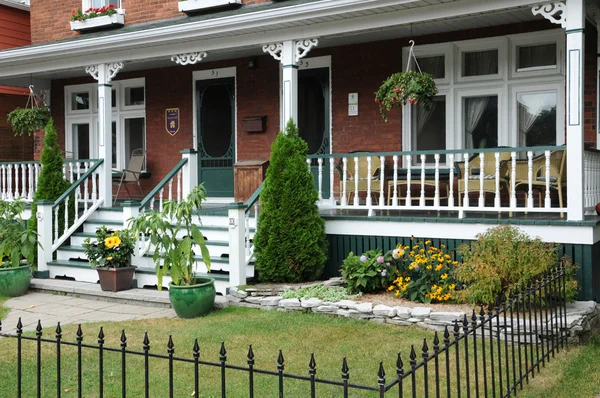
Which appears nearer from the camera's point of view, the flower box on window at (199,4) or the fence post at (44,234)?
the fence post at (44,234)

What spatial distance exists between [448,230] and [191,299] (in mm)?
3244

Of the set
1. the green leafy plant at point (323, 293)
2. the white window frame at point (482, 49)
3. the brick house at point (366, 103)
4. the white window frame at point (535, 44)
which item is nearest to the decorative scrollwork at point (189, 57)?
the brick house at point (366, 103)

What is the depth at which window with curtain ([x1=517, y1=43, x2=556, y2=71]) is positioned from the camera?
9.67m

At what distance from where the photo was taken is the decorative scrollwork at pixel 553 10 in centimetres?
758

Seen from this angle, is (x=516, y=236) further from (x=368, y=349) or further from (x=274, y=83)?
(x=274, y=83)

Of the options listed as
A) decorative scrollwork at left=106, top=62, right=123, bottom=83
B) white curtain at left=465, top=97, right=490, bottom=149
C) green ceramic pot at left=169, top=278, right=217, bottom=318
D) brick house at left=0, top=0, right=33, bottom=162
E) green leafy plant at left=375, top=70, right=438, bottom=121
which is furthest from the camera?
brick house at left=0, top=0, right=33, bottom=162

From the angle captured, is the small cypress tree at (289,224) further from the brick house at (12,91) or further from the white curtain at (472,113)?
the brick house at (12,91)

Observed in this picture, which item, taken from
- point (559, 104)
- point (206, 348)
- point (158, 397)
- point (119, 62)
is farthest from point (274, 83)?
point (158, 397)

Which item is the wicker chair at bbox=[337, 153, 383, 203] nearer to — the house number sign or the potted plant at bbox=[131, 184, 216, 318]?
the potted plant at bbox=[131, 184, 216, 318]

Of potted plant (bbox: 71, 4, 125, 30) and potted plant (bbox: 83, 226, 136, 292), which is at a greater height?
potted plant (bbox: 71, 4, 125, 30)

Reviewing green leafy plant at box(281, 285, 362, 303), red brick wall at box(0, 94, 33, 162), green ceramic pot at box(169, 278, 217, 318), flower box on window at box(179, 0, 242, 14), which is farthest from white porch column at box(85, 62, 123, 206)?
red brick wall at box(0, 94, 33, 162)

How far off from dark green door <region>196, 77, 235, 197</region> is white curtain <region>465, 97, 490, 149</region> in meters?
4.51

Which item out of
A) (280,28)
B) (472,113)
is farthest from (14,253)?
(472,113)

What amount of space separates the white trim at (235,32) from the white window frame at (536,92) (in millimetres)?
2040
